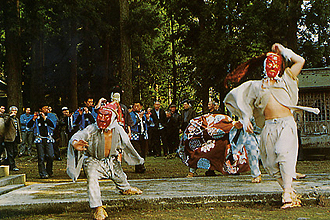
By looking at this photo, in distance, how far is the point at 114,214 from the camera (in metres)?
7.07

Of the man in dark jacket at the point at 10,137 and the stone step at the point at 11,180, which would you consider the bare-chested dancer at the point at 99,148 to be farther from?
the man in dark jacket at the point at 10,137

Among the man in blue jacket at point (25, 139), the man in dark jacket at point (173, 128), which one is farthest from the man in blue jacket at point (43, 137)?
the man in dark jacket at point (173, 128)

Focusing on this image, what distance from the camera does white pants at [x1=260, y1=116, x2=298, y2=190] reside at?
7016mm

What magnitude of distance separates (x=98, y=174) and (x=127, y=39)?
1541 centimetres

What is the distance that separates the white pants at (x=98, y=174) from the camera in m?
6.62

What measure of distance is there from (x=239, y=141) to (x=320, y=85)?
8.49 meters

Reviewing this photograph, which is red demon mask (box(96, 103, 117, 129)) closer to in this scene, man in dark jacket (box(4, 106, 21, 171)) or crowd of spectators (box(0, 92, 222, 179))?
crowd of spectators (box(0, 92, 222, 179))

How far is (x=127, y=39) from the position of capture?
21.8 metres

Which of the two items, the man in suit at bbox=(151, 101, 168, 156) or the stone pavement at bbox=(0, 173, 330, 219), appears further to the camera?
the man in suit at bbox=(151, 101, 168, 156)

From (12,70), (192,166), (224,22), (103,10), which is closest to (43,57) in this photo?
(103,10)

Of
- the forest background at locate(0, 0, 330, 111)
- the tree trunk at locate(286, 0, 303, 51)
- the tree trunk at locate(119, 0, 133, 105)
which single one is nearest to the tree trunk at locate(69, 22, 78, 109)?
the forest background at locate(0, 0, 330, 111)

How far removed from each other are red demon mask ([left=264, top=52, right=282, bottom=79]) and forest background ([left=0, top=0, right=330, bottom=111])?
473 inches

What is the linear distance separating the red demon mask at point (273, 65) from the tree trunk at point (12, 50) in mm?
17103

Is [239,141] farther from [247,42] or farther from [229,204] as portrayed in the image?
[247,42]
